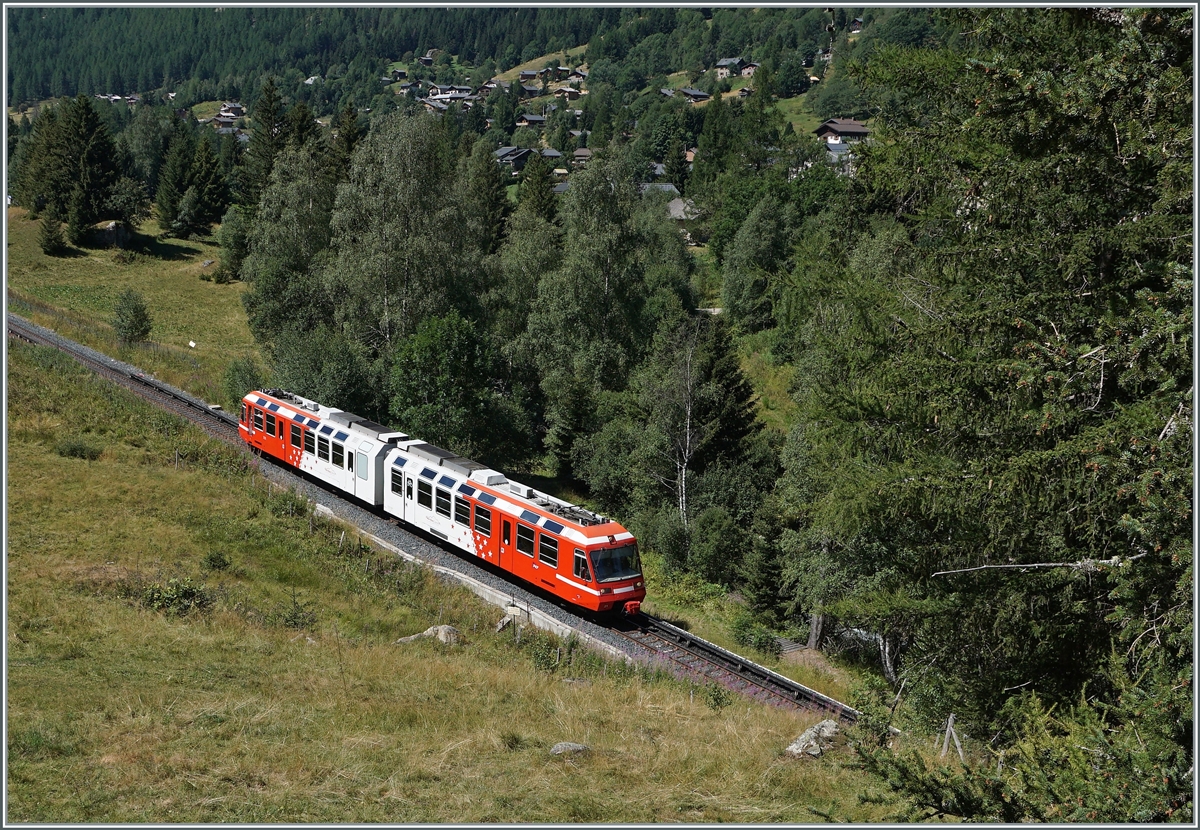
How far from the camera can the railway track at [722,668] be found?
21297 mm

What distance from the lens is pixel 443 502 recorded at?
28297mm

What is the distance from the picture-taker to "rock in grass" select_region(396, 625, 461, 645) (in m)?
22.1

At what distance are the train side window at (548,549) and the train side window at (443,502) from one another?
4.14m

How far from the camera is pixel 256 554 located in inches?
1037

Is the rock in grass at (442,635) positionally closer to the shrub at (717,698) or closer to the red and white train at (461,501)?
the red and white train at (461,501)

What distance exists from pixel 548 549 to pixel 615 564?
6.18ft

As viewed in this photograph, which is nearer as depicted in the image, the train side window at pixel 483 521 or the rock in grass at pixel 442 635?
the rock in grass at pixel 442 635

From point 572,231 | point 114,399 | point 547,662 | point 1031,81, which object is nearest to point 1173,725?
point 1031,81

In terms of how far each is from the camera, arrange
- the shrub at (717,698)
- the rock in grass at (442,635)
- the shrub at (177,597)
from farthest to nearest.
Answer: the rock in grass at (442,635) → the shrub at (177,597) → the shrub at (717,698)

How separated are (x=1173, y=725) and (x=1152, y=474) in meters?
2.23

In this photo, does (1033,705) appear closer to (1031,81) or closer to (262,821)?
(1031,81)

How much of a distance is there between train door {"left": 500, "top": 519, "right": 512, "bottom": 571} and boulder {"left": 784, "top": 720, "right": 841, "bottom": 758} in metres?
11.3

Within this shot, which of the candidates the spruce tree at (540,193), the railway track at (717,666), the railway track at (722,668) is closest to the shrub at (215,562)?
the railway track at (717,666)

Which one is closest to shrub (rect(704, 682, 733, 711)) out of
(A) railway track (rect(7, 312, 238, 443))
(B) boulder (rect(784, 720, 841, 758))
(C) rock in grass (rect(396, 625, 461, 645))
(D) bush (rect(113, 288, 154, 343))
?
(B) boulder (rect(784, 720, 841, 758))
